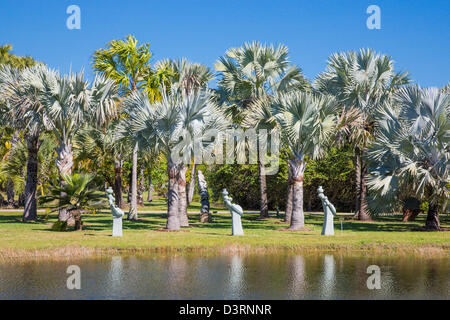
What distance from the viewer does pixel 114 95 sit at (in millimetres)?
26031

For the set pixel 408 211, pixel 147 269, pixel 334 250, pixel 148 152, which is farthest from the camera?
pixel 408 211

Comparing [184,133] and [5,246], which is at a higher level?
[184,133]

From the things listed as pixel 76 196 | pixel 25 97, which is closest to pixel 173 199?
pixel 76 196

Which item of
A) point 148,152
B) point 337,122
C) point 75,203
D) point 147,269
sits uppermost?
point 337,122

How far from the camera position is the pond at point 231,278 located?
36.3 ft

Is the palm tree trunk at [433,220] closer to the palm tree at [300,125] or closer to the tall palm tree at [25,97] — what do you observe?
the palm tree at [300,125]

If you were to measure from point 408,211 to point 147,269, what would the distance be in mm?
21308

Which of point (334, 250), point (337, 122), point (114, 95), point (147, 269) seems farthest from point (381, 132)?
point (147, 269)

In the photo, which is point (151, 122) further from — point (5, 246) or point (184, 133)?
point (5, 246)

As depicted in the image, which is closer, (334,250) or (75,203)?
(334,250)

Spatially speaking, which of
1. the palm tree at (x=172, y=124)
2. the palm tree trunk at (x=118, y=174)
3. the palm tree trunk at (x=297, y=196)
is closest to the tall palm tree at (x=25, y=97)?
the palm tree at (x=172, y=124)

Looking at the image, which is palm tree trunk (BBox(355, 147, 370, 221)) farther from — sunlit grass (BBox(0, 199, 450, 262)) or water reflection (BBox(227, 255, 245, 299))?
water reflection (BBox(227, 255, 245, 299))

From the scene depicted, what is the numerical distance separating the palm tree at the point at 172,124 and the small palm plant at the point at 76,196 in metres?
3.00

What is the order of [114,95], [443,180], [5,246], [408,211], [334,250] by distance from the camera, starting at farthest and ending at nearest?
[408,211] → [114,95] → [443,180] → [334,250] → [5,246]
